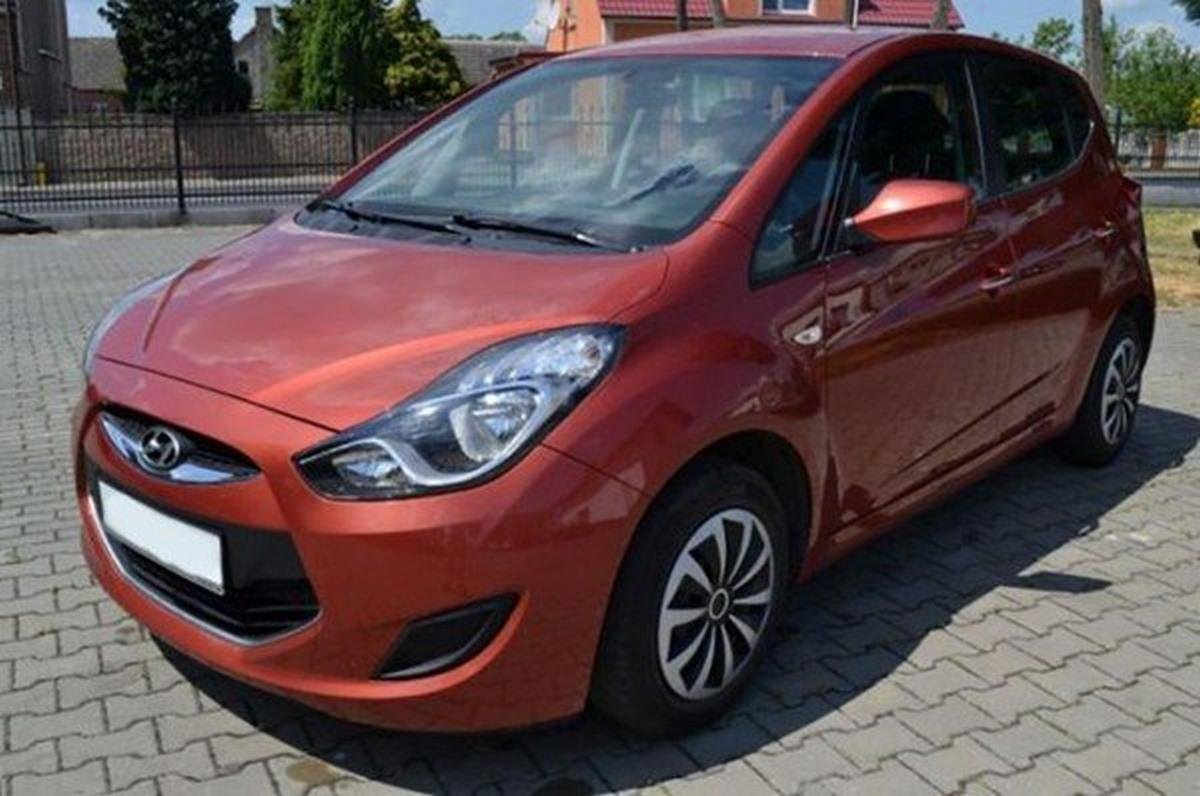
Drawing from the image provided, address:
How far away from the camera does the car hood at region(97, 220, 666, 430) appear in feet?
8.56

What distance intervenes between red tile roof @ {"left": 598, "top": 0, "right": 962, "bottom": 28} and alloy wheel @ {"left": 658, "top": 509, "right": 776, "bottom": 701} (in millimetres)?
31268

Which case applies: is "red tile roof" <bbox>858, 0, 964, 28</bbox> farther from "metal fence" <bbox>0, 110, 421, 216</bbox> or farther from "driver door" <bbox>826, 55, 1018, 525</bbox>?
→ "driver door" <bbox>826, 55, 1018, 525</bbox>

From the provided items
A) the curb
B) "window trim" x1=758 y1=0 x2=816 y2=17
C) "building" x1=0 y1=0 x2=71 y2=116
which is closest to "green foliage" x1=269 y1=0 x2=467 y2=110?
"building" x1=0 y1=0 x2=71 y2=116

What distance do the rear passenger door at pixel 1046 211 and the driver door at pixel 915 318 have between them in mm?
130

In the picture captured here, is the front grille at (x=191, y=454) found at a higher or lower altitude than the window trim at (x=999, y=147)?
lower

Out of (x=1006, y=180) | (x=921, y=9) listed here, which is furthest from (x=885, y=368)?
(x=921, y=9)

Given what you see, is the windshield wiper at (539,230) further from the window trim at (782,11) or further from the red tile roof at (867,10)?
the window trim at (782,11)

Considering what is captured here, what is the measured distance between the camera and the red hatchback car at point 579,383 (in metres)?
2.53

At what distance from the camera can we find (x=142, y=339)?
119 inches

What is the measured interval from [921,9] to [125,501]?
37.0 meters

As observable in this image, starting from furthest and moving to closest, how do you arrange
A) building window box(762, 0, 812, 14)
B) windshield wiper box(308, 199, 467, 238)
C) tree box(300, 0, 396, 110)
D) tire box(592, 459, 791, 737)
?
tree box(300, 0, 396, 110) → building window box(762, 0, 812, 14) → windshield wiper box(308, 199, 467, 238) → tire box(592, 459, 791, 737)

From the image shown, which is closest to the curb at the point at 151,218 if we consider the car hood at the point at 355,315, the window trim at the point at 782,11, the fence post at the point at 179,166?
the fence post at the point at 179,166

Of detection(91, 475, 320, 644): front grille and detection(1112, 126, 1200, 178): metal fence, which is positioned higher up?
detection(1112, 126, 1200, 178): metal fence

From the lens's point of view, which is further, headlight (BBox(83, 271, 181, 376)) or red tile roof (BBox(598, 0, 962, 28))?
red tile roof (BBox(598, 0, 962, 28))
